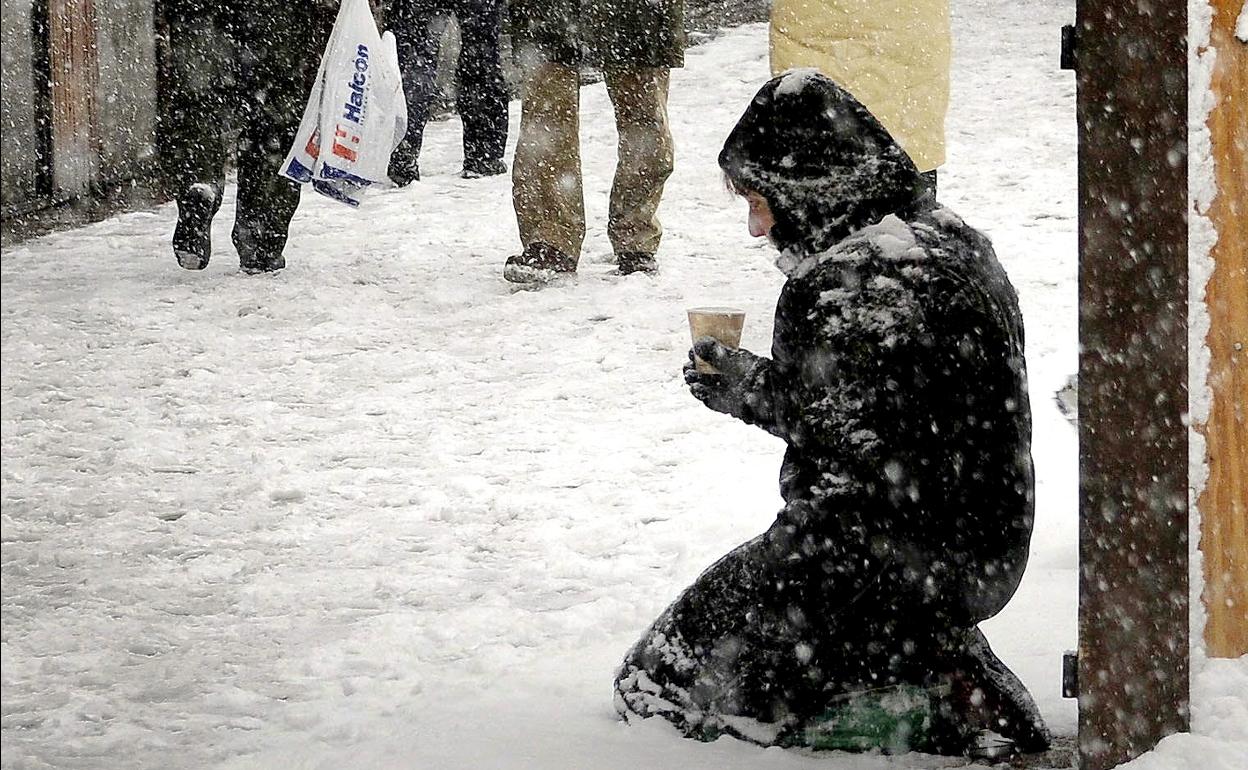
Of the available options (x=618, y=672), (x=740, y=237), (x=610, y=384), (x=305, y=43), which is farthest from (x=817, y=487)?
(x=740, y=237)

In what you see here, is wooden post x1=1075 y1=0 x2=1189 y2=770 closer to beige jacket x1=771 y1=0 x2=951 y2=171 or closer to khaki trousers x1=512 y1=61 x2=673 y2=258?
beige jacket x1=771 y1=0 x2=951 y2=171

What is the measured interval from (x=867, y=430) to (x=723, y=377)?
0.99 ft

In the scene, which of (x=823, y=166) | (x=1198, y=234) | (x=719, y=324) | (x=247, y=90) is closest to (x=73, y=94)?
(x=247, y=90)

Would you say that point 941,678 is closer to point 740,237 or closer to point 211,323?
point 211,323

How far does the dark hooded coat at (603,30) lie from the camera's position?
5918mm

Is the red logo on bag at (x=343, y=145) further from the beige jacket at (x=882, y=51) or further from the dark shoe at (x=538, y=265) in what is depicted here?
the beige jacket at (x=882, y=51)

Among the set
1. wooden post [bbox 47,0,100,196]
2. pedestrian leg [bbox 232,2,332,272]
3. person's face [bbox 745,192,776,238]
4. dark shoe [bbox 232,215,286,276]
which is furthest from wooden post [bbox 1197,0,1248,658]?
wooden post [bbox 47,0,100,196]

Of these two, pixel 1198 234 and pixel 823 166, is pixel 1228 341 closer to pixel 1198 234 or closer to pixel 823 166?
pixel 1198 234

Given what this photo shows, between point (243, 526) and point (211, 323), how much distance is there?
6.46 feet

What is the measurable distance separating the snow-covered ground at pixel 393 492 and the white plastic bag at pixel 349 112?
497mm

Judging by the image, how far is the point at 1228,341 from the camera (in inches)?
89.4

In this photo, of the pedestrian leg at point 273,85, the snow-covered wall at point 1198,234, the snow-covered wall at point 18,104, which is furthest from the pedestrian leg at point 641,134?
the snow-covered wall at point 1198,234

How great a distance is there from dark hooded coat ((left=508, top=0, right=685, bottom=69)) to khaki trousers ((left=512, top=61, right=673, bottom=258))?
0.36ft

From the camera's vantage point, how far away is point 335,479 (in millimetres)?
4371
